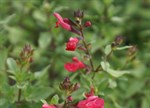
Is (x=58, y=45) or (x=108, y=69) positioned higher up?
(x=108, y=69)

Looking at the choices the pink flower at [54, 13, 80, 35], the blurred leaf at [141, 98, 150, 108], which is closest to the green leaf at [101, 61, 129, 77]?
the pink flower at [54, 13, 80, 35]

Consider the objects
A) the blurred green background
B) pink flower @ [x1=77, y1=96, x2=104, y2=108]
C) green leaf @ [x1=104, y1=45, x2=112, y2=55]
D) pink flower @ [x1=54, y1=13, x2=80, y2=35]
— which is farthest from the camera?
the blurred green background

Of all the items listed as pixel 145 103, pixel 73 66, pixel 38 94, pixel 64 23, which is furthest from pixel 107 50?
pixel 145 103

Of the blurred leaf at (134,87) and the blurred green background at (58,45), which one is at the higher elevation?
the blurred green background at (58,45)

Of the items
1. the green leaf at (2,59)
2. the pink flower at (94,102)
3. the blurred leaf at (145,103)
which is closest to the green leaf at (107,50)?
the pink flower at (94,102)

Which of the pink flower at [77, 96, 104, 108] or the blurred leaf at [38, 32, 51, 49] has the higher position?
the pink flower at [77, 96, 104, 108]

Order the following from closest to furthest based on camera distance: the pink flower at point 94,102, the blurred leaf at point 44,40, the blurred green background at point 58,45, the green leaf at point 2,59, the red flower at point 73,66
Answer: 1. the pink flower at point 94,102
2. the red flower at point 73,66
3. the green leaf at point 2,59
4. the blurred green background at point 58,45
5. the blurred leaf at point 44,40

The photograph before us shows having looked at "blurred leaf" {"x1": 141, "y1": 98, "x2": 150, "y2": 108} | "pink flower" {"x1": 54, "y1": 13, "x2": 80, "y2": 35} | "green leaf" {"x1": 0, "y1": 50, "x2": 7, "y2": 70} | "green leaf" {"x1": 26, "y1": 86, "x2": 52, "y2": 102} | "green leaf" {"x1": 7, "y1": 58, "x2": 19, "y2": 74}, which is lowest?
"blurred leaf" {"x1": 141, "y1": 98, "x2": 150, "y2": 108}

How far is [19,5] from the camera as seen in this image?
410cm

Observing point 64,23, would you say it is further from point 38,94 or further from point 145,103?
point 145,103

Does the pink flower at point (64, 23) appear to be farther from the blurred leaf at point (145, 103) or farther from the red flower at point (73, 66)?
the blurred leaf at point (145, 103)

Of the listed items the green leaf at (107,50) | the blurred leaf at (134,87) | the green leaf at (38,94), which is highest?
the green leaf at (107,50)

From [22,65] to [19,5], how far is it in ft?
5.41

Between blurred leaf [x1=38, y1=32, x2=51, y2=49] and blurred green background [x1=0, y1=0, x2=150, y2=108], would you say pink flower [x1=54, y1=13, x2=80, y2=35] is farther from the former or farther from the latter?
blurred leaf [x1=38, y1=32, x2=51, y2=49]
